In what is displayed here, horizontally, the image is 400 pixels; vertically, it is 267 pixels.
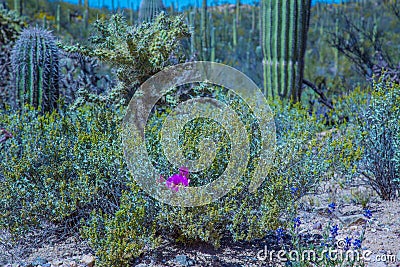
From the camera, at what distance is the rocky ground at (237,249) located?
114 inches

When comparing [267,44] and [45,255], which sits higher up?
[267,44]

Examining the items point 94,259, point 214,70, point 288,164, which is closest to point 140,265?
point 94,259

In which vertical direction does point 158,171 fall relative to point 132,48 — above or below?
below

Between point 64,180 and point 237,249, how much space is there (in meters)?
1.21

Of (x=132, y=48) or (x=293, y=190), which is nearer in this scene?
(x=293, y=190)

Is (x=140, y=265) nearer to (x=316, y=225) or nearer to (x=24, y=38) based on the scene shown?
(x=316, y=225)

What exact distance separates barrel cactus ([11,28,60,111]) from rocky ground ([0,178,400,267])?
276cm

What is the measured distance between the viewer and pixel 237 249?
10.2 ft

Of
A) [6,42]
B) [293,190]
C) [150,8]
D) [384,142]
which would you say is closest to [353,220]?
[293,190]

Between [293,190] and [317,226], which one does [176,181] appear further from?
[317,226]

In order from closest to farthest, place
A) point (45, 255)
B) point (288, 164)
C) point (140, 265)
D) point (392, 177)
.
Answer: point (140, 265), point (45, 255), point (288, 164), point (392, 177)

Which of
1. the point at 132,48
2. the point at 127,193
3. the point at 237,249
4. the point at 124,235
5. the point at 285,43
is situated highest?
the point at 285,43

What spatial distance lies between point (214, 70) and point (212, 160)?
474 cm

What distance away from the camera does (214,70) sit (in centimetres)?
755
